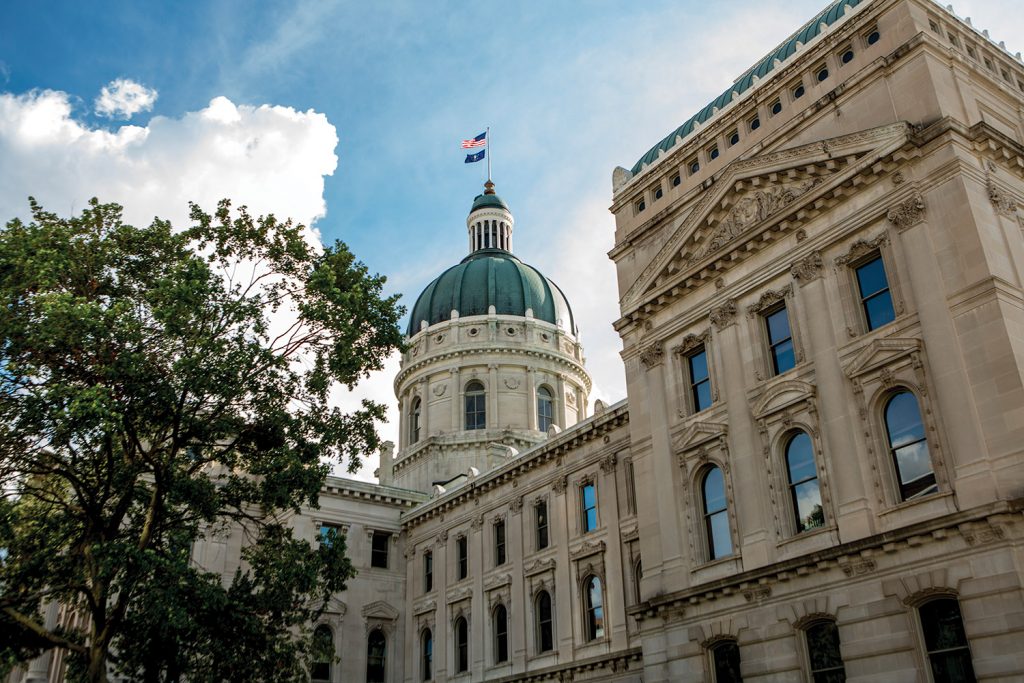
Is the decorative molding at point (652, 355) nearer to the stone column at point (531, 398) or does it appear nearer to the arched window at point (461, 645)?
the arched window at point (461, 645)

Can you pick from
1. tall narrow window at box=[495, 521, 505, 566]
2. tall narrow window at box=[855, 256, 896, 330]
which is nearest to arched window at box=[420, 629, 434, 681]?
tall narrow window at box=[495, 521, 505, 566]

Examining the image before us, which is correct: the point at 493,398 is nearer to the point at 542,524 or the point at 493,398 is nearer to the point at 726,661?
the point at 542,524

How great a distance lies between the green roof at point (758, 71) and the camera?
30.0m

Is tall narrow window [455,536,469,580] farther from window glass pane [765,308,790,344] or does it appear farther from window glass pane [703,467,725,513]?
window glass pane [765,308,790,344]

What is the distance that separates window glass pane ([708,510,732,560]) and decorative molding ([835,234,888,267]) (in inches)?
302

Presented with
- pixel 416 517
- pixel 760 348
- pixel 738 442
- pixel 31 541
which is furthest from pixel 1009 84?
pixel 416 517

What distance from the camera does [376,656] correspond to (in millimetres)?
49562

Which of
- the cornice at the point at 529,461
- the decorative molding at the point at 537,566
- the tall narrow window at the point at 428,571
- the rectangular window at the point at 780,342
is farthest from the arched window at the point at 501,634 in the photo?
the rectangular window at the point at 780,342

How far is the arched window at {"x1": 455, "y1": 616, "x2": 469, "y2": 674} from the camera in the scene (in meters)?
45.6

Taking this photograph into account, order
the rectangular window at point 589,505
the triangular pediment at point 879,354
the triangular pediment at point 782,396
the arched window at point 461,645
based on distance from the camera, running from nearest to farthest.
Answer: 1. the triangular pediment at point 879,354
2. the triangular pediment at point 782,396
3. the rectangular window at point 589,505
4. the arched window at point 461,645

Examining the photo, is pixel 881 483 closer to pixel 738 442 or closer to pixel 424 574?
pixel 738 442

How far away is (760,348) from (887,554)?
23.8 feet

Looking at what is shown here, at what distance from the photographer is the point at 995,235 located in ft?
76.8

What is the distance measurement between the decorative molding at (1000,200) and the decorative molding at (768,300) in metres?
5.50
